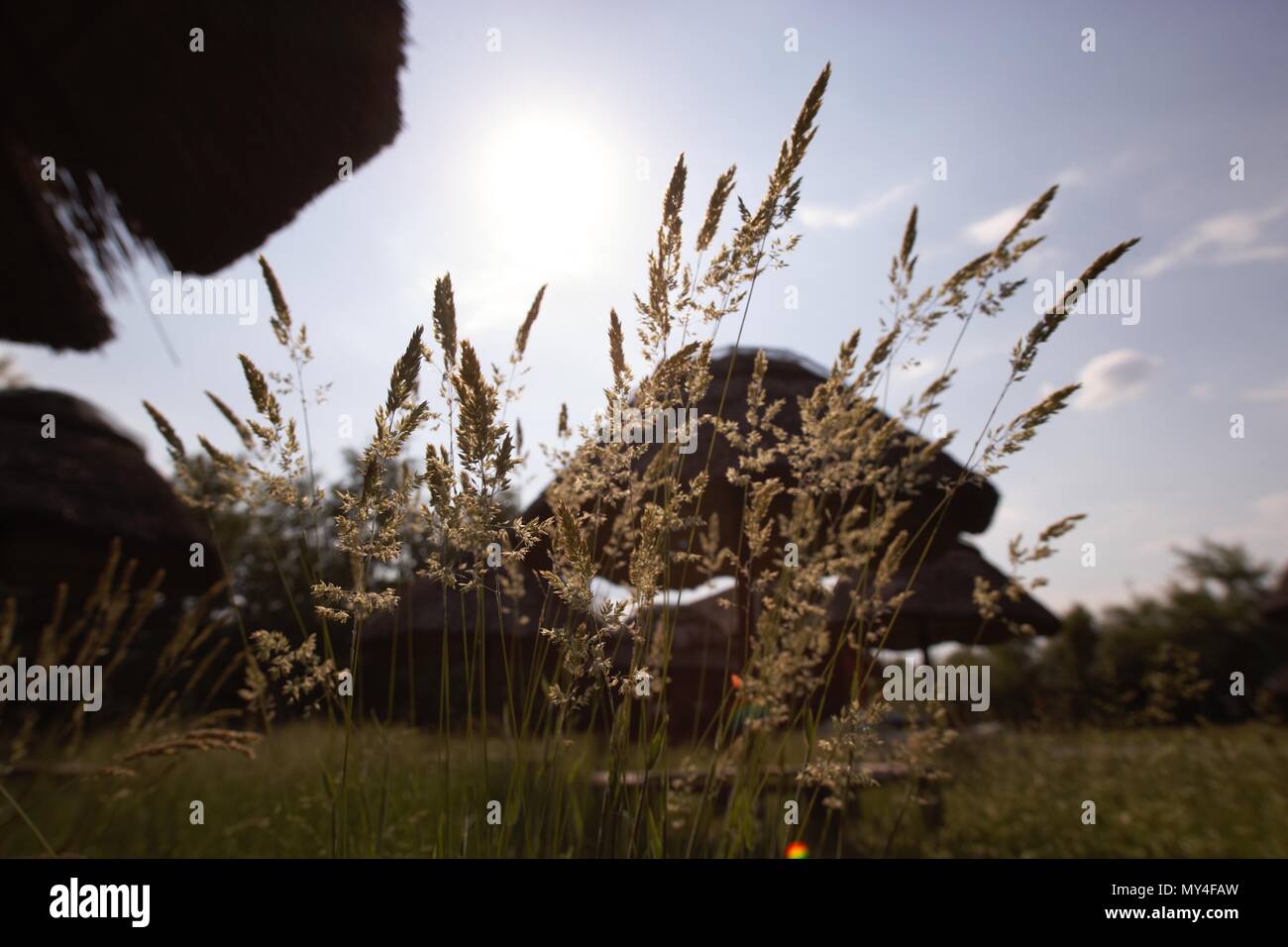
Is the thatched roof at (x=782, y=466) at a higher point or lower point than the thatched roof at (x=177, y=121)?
lower

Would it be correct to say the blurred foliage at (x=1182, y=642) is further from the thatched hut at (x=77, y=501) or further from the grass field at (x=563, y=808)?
the thatched hut at (x=77, y=501)

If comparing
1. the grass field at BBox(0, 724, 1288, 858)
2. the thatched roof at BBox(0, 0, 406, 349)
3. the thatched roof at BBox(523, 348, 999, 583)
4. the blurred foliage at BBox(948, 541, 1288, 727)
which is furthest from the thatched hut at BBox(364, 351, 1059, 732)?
the blurred foliage at BBox(948, 541, 1288, 727)

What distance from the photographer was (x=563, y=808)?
→ 1.38 meters

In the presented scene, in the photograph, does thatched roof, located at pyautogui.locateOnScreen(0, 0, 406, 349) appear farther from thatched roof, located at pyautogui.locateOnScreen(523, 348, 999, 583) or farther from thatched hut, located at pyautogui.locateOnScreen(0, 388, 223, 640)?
thatched hut, located at pyautogui.locateOnScreen(0, 388, 223, 640)

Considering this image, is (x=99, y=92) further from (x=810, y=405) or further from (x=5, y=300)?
(x=810, y=405)

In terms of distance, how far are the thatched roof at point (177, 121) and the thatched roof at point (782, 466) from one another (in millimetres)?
1733

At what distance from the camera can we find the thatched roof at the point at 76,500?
15.0ft

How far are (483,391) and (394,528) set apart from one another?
26cm

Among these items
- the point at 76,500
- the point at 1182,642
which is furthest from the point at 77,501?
the point at 1182,642

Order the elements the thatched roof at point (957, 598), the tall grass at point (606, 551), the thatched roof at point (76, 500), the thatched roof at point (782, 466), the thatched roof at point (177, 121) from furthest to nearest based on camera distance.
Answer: the thatched roof at point (957, 598)
the thatched roof at point (76, 500)
the thatched roof at point (782, 466)
the thatched roof at point (177, 121)
the tall grass at point (606, 551)

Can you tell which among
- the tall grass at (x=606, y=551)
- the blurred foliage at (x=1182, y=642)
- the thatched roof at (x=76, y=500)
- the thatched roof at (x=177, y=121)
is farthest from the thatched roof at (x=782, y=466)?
the blurred foliage at (x=1182, y=642)

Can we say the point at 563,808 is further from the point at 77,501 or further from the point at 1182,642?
the point at 1182,642
